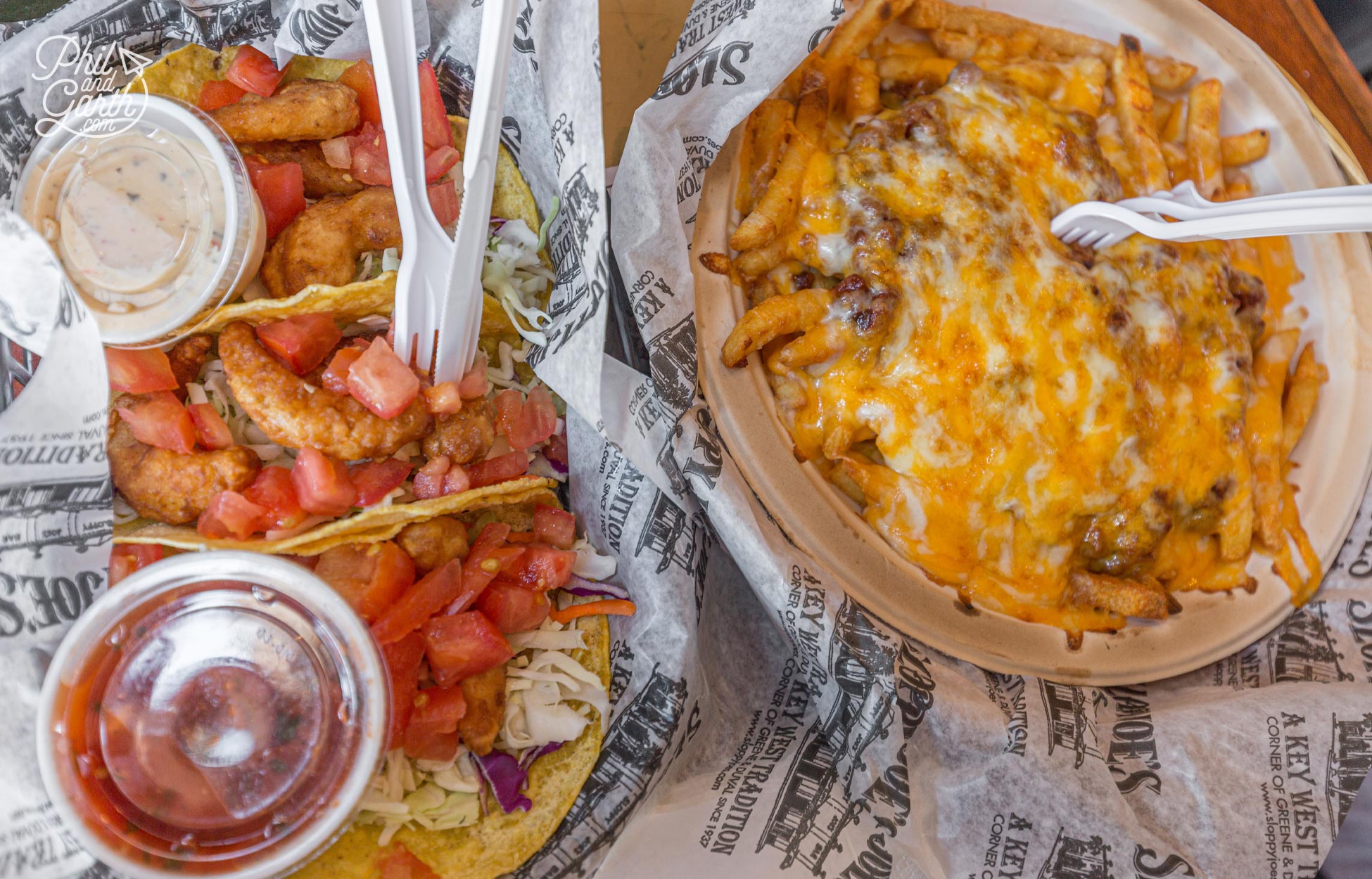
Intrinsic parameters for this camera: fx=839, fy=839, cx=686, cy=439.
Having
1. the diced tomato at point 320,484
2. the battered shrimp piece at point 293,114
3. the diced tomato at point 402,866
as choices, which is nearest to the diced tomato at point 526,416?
the diced tomato at point 320,484

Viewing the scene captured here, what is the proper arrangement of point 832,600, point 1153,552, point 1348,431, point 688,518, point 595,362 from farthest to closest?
point 1348,431 < point 1153,552 < point 688,518 < point 832,600 < point 595,362

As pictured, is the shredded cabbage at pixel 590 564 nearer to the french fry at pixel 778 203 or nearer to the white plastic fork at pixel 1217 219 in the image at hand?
the french fry at pixel 778 203

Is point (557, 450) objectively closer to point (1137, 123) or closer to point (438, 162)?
point (438, 162)

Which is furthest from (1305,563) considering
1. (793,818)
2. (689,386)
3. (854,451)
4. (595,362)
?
(595,362)

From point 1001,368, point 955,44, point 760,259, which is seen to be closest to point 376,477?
point 760,259

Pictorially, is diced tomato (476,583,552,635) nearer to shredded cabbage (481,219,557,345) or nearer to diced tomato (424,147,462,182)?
shredded cabbage (481,219,557,345)

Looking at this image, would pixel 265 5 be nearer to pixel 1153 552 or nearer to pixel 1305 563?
Answer: pixel 1153 552

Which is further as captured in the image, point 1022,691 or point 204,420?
point 1022,691
